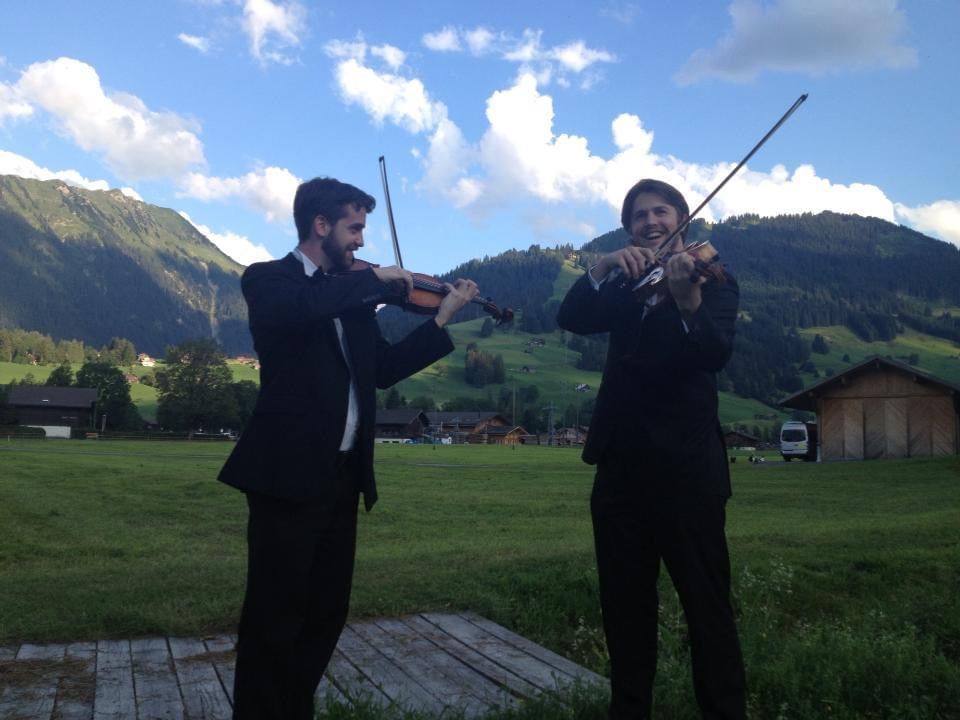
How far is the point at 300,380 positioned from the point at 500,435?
140090 mm

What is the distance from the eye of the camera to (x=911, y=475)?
25.7 meters

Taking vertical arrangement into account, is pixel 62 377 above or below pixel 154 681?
above

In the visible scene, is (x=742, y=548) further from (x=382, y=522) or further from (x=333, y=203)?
(x=382, y=522)

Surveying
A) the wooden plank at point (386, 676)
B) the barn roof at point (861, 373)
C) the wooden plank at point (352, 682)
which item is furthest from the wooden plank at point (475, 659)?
the barn roof at point (861, 373)

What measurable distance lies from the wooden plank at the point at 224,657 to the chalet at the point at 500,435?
5219 inches

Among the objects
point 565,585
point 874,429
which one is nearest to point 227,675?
point 565,585

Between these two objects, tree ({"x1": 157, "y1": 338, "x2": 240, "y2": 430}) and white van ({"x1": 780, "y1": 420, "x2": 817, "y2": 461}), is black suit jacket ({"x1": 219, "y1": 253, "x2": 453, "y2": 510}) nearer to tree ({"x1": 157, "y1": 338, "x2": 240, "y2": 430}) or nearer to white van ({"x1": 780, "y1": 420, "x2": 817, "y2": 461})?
white van ({"x1": 780, "y1": 420, "x2": 817, "y2": 461})

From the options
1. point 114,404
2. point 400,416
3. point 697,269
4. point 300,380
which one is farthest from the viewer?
point 400,416

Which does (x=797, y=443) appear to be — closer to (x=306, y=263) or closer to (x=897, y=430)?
(x=897, y=430)

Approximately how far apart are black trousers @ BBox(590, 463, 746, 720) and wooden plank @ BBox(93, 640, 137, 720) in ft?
7.55

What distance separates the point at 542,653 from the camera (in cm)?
496

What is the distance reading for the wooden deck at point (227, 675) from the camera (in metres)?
3.84

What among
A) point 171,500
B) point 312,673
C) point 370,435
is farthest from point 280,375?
point 171,500

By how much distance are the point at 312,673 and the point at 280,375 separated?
4.20 ft
